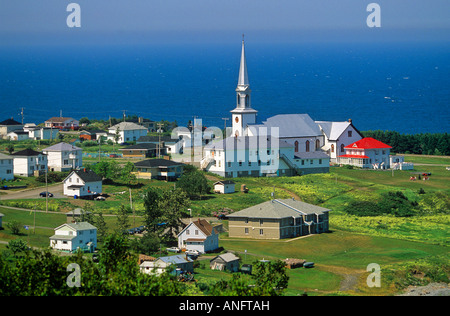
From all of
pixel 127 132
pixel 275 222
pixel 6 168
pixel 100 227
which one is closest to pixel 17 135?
pixel 127 132

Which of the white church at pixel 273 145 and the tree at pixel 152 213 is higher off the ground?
the white church at pixel 273 145

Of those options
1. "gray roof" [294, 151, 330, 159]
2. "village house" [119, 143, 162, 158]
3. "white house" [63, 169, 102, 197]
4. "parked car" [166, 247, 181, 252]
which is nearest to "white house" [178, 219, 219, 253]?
"parked car" [166, 247, 181, 252]

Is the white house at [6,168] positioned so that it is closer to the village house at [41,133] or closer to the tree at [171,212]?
the tree at [171,212]

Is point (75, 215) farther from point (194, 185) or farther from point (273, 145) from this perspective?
point (273, 145)

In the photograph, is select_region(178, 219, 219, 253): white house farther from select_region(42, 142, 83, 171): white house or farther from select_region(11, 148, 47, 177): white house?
select_region(42, 142, 83, 171): white house

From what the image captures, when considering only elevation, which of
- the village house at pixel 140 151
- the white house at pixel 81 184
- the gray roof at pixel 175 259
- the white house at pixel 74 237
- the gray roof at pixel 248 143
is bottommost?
the gray roof at pixel 175 259

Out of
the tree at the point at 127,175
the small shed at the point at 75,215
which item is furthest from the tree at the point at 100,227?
the tree at the point at 127,175
